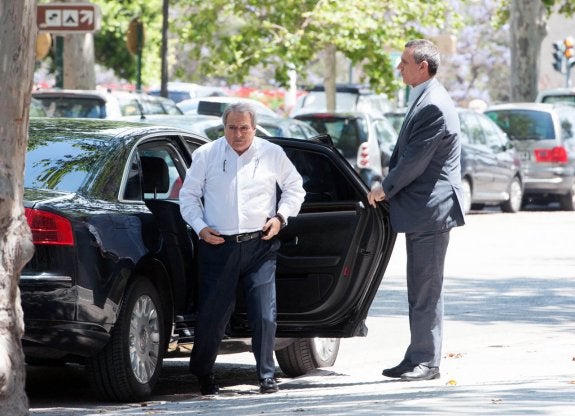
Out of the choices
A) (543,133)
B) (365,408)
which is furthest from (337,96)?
(365,408)

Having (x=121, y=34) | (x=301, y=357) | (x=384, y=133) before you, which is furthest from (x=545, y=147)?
(x=121, y=34)

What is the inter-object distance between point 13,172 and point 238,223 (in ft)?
6.55

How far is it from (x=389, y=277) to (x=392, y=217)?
6.99 m

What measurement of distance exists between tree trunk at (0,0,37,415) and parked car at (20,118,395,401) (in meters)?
0.86

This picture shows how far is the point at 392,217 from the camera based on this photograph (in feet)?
30.7

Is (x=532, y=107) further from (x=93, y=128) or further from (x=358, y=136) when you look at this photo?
(x=93, y=128)

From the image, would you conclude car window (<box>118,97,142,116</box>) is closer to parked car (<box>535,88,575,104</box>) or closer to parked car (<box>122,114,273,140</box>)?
parked car (<box>122,114,273,140</box>)

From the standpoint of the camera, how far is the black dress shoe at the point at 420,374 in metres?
9.38

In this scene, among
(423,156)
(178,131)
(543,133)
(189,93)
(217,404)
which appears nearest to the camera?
(217,404)

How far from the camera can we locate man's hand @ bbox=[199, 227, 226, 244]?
8.98 meters

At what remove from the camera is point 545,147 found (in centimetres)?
2825

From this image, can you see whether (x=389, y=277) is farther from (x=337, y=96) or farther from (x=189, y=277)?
(x=337, y=96)

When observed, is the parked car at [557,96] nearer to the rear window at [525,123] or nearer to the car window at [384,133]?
the rear window at [525,123]

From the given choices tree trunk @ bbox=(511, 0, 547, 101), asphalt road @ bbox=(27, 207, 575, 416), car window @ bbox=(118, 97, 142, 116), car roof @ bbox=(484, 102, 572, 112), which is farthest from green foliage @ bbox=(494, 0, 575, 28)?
asphalt road @ bbox=(27, 207, 575, 416)
